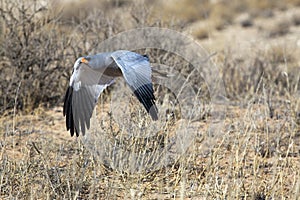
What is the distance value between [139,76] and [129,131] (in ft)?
1.25

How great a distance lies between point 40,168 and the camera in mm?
3697

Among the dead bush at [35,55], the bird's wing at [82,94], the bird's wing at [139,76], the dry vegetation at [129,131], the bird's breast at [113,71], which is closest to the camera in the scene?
the bird's wing at [139,76]

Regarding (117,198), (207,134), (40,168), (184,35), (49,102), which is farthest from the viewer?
(184,35)

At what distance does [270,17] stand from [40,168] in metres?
10.2

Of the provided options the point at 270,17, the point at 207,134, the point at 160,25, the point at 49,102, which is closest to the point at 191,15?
the point at 270,17

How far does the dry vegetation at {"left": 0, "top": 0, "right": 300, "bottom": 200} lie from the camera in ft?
11.3

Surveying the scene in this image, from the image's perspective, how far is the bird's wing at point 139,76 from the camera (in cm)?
332

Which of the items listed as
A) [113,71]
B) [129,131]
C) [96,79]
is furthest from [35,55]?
[129,131]

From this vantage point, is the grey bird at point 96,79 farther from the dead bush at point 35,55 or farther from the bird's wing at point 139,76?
the dead bush at point 35,55

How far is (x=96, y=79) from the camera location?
3.96 meters

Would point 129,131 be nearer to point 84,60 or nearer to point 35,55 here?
point 84,60

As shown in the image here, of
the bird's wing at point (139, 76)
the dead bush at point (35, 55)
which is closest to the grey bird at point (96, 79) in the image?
the bird's wing at point (139, 76)

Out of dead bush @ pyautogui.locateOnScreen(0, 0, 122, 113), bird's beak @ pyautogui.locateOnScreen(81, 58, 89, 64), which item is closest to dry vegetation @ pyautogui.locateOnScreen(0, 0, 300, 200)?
dead bush @ pyautogui.locateOnScreen(0, 0, 122, 113)

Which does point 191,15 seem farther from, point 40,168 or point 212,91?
point 40,168
